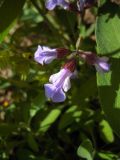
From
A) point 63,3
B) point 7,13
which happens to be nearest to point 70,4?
point 63,3

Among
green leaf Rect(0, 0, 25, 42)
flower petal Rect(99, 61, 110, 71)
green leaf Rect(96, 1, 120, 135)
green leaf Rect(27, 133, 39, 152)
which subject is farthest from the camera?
green leaf Rect(27, 133, 39, 152)

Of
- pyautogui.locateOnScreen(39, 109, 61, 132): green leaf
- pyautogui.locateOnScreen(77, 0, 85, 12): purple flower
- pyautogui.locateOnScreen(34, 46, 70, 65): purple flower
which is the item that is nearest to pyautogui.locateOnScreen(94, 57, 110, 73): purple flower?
pyautogui.locateOnScreen(34, 46, 70, 65): purple flower

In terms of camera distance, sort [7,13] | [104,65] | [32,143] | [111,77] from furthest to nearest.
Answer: [32,143], [7,13], [111,77], [104,65]

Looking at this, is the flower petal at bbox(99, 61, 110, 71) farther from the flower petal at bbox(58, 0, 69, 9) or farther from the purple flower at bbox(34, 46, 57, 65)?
the flower petal at bbox(58, 0, 69, 9)

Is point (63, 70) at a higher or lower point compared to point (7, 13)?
lower

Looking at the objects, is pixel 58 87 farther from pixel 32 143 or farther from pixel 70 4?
pixel 32 143

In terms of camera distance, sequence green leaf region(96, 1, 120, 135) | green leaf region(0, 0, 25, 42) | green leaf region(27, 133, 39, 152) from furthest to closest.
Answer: green leaf region(27, 133, 39, 152)
green leaf region(0, 0, 25, 42)
green leaf region(96, 1, 120, 135)

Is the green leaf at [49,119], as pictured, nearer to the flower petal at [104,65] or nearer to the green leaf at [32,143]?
the green leaf at [32,143]
